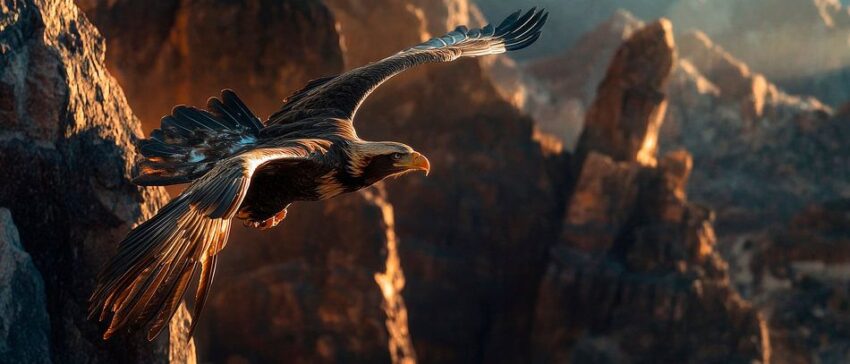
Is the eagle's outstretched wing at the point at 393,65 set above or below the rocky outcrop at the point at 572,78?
below

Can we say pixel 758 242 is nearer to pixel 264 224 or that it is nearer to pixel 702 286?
pixel 702 286

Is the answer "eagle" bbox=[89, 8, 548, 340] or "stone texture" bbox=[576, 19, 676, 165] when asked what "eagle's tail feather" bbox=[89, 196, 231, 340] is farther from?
"stone texture" bbox=[576, 19, 676, 165]

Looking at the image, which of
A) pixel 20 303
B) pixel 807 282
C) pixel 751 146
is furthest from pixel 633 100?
pixel 20 303

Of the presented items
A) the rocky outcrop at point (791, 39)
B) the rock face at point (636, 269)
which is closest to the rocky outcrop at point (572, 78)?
the rocky outcrop at point (791, 39)

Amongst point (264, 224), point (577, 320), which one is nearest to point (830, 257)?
point (577, 320)

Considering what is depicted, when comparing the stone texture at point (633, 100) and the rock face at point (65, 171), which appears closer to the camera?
the rock face at point (65, 171)

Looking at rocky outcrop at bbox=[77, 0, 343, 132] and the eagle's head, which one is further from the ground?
rocky outcrop at bbox=[77, 0, 343, 132]

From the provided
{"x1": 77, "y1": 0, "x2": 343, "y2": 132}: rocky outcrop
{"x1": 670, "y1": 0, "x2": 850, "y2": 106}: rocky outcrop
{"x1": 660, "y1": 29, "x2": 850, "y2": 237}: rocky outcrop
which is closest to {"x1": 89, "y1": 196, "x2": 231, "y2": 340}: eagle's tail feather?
{"x1": 77, "y1": 0, "x2": 343, "y2": 132}: rocky outcrop

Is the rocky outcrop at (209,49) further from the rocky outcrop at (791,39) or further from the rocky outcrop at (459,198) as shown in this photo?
the rocky outcrop at (791,39)
